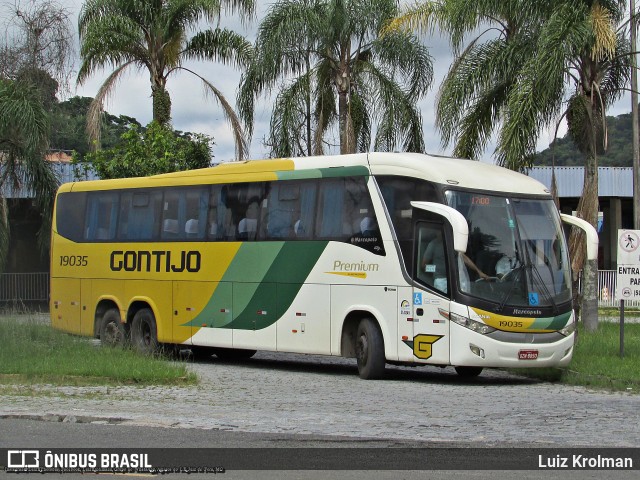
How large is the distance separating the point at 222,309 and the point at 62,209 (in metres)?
5.94

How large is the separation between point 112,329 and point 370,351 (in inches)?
287

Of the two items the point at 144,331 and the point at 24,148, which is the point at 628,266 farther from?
the point at 24,148

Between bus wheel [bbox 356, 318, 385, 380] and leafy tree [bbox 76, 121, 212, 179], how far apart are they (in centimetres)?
1555

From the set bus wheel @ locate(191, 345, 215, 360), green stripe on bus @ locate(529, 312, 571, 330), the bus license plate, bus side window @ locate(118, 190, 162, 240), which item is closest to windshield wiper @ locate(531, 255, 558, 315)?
green stripe on bus @ locate(529, 312, 571, 330)

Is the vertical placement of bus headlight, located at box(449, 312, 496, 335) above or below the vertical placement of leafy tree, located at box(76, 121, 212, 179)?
below

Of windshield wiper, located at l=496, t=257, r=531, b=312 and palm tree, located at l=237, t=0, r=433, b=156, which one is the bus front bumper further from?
palm tree, located at l=237, t=0, r=433, b=156

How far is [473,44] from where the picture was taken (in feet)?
86.1

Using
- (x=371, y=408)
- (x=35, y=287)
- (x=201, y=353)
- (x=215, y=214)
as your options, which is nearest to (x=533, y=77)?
(x=215, y=214)

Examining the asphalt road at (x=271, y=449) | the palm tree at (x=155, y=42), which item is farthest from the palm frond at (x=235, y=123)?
the asphalt road at (x=271, y=449)

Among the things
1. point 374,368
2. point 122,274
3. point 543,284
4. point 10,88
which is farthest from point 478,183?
point 10,88

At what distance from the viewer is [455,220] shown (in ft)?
53.5

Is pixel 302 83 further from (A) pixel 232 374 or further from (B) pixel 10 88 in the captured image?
(A) pixel 232 374

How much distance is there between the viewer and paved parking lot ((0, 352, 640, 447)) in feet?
38.1

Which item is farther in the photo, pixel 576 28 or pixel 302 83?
pixel 302 83
